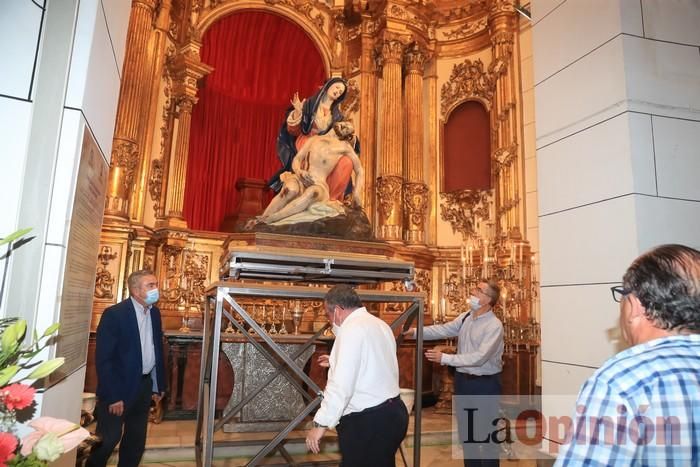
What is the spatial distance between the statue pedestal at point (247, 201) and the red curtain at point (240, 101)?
1.49 ft

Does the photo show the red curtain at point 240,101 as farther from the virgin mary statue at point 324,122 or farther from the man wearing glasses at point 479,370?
the man wearing glasses at point 479,370

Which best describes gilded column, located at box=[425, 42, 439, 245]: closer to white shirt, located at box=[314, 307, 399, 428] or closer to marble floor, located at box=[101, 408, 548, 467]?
marble floor, located at box=[101, 408, 548, 467]

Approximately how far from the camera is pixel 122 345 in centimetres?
318

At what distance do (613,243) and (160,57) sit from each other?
7.24m

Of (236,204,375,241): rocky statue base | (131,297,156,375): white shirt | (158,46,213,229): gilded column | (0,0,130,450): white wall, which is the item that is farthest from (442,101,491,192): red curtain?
(0,0,130,450): white wall

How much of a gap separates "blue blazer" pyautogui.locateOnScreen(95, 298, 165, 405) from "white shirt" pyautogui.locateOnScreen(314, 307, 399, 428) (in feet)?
4.88

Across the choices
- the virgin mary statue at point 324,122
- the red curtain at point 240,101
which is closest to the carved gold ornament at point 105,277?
the red curtain at point 240,101

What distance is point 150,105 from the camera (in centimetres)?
723

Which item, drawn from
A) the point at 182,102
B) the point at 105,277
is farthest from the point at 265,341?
the point at 182,102

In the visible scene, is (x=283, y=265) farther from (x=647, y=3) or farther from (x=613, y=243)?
(x=647, y=3)

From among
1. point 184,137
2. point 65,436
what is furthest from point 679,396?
point 184,137

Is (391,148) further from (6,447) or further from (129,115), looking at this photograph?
(6,447)

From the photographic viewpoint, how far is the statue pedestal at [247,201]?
302 inches

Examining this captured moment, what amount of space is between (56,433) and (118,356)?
7.92ft
